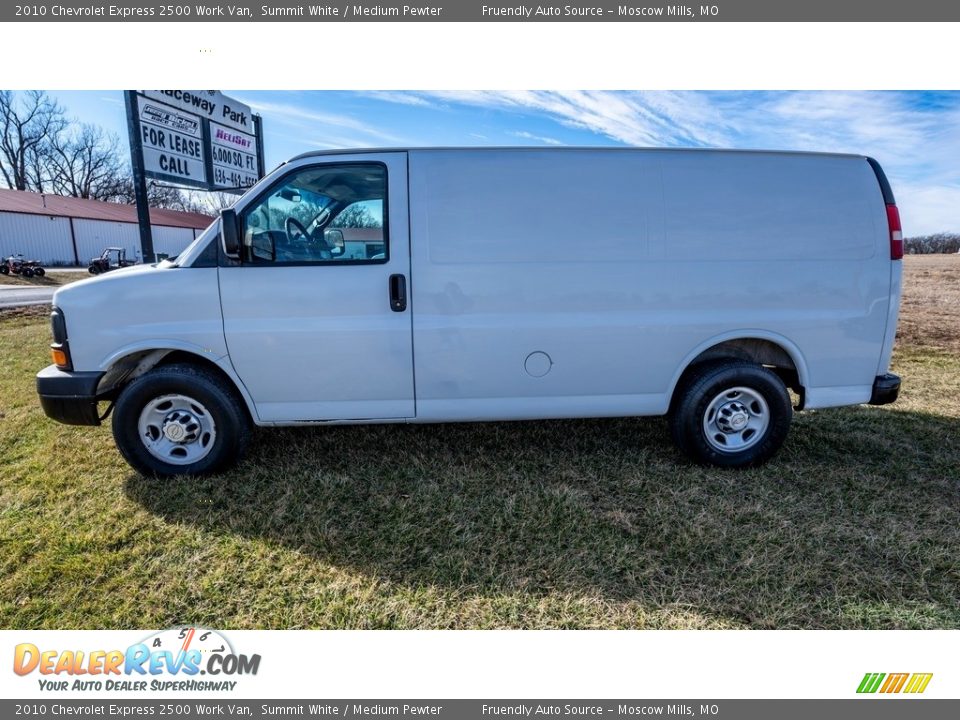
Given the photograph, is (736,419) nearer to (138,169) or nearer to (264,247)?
(264,247)

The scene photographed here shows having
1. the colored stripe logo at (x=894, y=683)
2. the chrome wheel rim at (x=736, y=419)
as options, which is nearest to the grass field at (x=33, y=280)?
the chrome wheel rim at (x=736, y=419)

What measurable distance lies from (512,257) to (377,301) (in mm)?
961

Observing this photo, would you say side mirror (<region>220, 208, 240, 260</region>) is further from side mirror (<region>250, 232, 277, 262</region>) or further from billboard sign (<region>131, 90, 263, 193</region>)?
billboard sign (<region>131, 90, 263, 193</region>)

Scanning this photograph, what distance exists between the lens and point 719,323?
3.53m

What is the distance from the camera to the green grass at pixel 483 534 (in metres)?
2.44

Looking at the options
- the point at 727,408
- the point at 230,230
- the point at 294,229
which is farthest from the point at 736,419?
the point at 230,230

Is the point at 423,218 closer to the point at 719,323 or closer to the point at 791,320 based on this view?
the point at 719,323

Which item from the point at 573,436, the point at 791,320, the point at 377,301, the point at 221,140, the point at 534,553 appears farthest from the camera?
the point at 221,140

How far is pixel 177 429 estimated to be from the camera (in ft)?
11.4

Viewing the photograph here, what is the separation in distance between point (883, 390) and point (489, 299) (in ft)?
Answer: 9.87

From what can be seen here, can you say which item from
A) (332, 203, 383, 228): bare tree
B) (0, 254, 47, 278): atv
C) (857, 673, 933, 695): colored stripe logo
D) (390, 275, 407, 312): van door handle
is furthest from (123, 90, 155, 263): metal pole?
(0, 254, 47, 278): atv

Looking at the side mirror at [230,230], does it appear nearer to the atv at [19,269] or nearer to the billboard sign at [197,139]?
the billboard sign at [197,139]

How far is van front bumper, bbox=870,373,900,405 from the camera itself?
3.66 m

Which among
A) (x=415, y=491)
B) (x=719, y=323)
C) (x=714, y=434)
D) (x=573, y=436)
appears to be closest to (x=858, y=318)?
(x=719, y=323)
